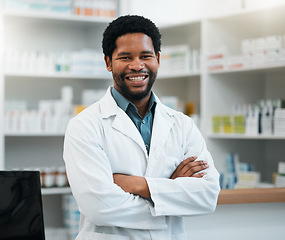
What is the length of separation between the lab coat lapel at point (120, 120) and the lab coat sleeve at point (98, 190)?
0.24 ft

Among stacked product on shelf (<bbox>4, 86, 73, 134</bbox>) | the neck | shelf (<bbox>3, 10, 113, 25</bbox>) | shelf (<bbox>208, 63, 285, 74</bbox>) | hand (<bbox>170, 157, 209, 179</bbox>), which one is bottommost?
hand (<bbox>170, 157, 209, 179</bbox>)

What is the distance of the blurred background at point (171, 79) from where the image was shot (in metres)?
3.91

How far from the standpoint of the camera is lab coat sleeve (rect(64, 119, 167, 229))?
1.62 metres

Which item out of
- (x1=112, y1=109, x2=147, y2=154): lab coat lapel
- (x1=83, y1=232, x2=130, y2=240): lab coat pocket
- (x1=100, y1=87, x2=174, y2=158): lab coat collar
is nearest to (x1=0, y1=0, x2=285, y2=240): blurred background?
(x1=100, y1=87, x2=174, y2=158): lab coat collar

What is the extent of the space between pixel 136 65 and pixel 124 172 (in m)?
0.38

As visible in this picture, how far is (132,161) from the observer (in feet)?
5.56

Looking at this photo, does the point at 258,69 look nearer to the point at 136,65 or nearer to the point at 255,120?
the point at 255,120

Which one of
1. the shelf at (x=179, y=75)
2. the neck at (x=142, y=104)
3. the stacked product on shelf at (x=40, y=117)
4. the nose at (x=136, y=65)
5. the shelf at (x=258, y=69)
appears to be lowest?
the stacked product on shelf at (x=40, y=117)

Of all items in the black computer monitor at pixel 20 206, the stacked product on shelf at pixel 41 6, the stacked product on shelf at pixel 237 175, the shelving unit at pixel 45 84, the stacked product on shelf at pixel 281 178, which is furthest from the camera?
the shelving unit at pixel 45 84

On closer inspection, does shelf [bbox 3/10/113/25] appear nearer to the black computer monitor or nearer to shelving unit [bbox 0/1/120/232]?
shelving unit [bbox 0/1/120/232]

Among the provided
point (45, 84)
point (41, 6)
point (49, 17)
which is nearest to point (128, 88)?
point (49, 17)

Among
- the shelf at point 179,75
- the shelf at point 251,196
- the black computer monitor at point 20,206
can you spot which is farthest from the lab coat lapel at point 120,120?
the shelf at point 179,75

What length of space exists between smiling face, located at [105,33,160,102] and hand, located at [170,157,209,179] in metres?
0.30

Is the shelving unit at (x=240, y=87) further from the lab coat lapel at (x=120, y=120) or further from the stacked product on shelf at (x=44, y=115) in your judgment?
the lab coat lapel at (x=120, y=120)
